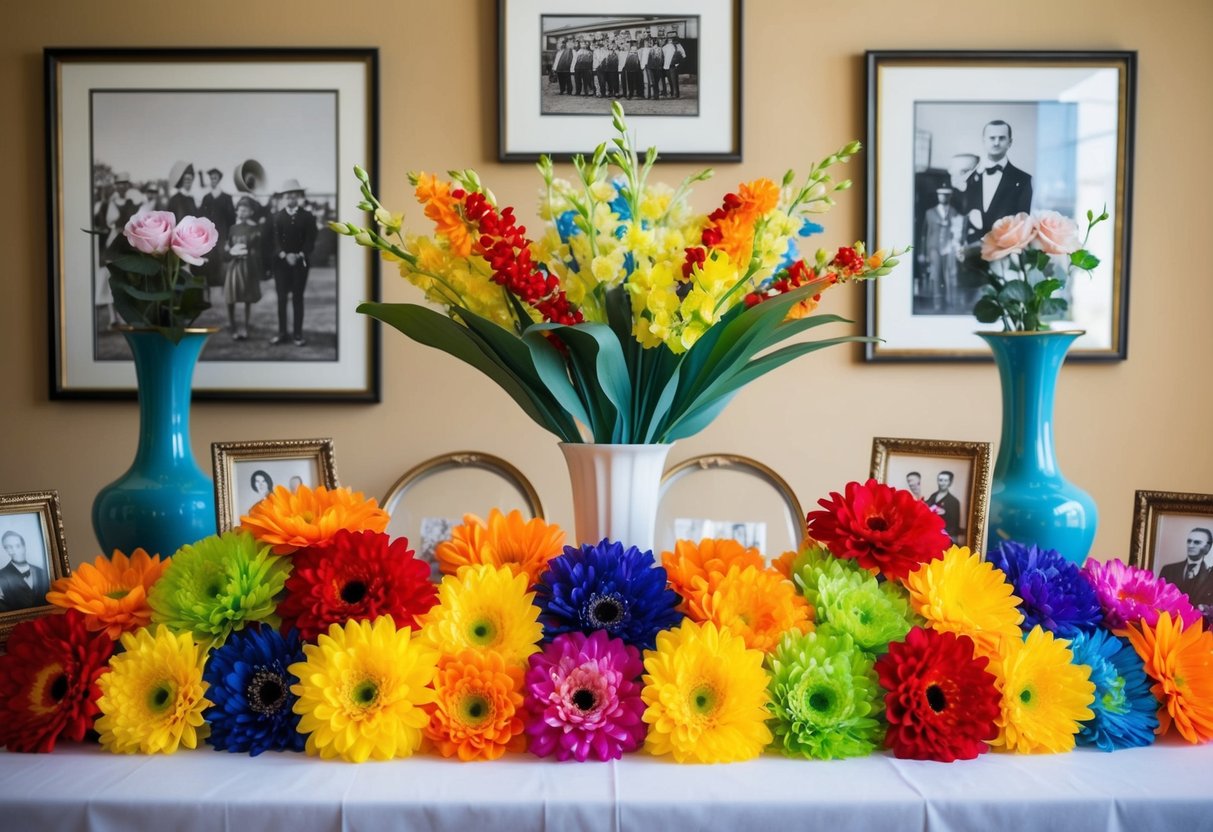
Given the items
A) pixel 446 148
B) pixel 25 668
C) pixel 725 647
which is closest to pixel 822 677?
pixel 725 647

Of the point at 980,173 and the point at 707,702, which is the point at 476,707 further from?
the point at 980,173

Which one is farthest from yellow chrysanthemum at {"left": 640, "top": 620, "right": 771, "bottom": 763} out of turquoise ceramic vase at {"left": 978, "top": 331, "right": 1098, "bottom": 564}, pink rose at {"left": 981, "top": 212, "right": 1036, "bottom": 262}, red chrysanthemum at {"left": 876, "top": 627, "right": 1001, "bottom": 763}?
pink rose at {"left": 981, "top": 212, "right": 1036, "bottom": 262}

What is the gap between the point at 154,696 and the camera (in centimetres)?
88

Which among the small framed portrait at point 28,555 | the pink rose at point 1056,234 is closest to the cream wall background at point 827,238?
the pink rose at point 1056,234

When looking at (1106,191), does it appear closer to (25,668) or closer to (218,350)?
(218,350)

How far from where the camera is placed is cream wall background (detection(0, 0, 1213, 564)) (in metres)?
2.26

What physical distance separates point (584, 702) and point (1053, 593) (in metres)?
0.51

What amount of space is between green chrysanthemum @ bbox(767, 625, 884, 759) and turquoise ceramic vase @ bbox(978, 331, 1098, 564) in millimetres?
551

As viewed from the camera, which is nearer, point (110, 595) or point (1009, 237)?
point (110, 595)

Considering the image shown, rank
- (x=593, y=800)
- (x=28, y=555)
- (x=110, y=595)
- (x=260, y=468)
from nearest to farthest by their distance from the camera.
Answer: (x=593, y=800)
(x=110, y=595)
(x=28, y=555)
(x=260, y=468)

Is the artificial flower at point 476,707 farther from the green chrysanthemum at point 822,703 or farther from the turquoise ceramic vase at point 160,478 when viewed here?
the turquoise ceramic vase at point 160,478

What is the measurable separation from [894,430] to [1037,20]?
108 cm

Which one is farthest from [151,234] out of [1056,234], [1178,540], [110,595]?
[1178,540]

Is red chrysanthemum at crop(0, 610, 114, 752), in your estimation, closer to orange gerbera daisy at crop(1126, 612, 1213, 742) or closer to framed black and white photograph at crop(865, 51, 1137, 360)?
orange gerbera daisy at crop(1126, 612, 1213, 742)
